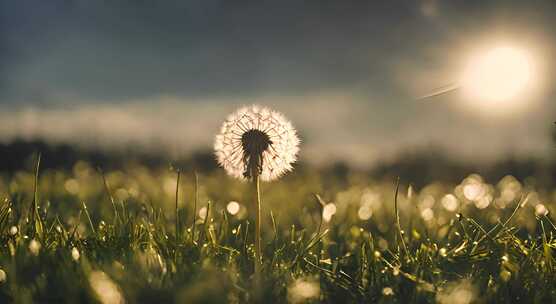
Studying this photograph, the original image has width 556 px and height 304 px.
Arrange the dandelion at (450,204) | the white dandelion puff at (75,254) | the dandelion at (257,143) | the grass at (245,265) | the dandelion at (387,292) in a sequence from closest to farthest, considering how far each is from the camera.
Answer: the grass at (245,265), the dandelion at (387,292), the white dandelion puff at (75,254), the dandelion at (257,143), the dandelion at (450,204)

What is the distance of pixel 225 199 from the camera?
6.54 meters

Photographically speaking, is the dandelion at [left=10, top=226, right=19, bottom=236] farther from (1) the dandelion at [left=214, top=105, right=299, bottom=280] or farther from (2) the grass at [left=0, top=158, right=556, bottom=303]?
(1) the dandelion at [left=214, top=105, right=299, bottom=280]

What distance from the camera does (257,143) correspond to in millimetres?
3092

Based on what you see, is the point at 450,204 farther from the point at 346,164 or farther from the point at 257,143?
the point at 346,164

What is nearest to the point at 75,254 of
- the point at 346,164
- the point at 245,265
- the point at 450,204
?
the point at 245,265

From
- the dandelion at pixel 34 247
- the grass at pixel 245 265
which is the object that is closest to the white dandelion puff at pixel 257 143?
the grass at pixel 245 265

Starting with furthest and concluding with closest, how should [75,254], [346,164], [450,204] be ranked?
[346,164]
[450,204]
[75,254]

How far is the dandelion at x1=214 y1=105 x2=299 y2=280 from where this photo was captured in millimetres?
3107

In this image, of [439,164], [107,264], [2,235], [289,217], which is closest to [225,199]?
[289,217]

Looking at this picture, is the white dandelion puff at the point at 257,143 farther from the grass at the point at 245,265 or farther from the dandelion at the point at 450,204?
the dandelion at the point at 450,204

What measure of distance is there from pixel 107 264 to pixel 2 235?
101 centimetres

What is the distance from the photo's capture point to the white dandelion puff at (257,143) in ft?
10.2

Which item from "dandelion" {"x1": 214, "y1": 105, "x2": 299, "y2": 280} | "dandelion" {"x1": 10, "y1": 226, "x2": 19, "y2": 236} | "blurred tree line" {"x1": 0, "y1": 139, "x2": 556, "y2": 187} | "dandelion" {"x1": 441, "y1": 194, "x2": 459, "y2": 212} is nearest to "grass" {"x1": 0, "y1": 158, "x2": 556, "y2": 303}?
"dandelion" {"x1": 10, "y1": 226, "x2": 19, "y2": 236}

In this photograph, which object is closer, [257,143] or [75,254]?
[75,254]
